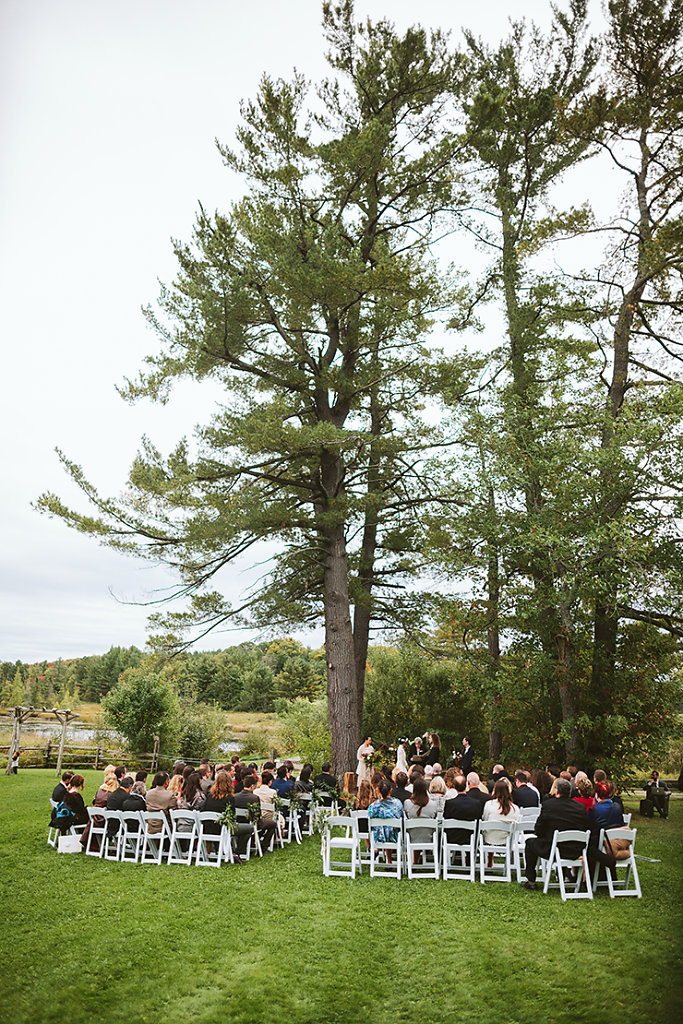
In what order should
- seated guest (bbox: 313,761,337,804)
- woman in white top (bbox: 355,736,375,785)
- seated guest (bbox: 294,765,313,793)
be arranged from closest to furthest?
seated guest (bbox: 294,765,313,793)
seated guest (bbox: 313,761,337,804)
woman in white top (bbox: 355,736,375,785)

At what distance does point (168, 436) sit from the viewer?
1341cm

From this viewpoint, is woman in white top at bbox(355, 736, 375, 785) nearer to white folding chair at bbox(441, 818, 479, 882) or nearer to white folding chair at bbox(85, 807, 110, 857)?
white folding chair at bbox(441, 818, 479, 882)

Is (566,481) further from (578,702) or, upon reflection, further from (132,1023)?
(132,1023)

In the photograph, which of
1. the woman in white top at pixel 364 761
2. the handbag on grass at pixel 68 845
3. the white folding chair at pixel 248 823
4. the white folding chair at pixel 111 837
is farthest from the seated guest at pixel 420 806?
the handbag on grass at pixel 68 845

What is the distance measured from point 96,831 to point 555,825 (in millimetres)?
5969

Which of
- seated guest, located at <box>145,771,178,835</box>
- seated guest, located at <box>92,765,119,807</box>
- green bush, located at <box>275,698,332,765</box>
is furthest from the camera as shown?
green bush, located at <box>275,698,332,765</box>

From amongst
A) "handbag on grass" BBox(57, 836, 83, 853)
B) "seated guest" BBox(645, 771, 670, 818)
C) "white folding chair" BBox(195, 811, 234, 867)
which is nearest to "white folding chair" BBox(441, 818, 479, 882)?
"white folding chair" BBox(195, 811, 234, 867)

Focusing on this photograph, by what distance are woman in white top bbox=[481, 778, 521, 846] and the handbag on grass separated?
18.2 feet

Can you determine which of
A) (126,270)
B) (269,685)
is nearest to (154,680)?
(126,270)

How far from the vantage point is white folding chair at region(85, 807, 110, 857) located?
886cm

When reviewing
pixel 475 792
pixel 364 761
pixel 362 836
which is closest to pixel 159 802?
pixel 362 836

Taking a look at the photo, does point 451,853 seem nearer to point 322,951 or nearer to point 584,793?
point 584,793

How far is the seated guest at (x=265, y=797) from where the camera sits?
→ 30.5 ft

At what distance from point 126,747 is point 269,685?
19841 mm
